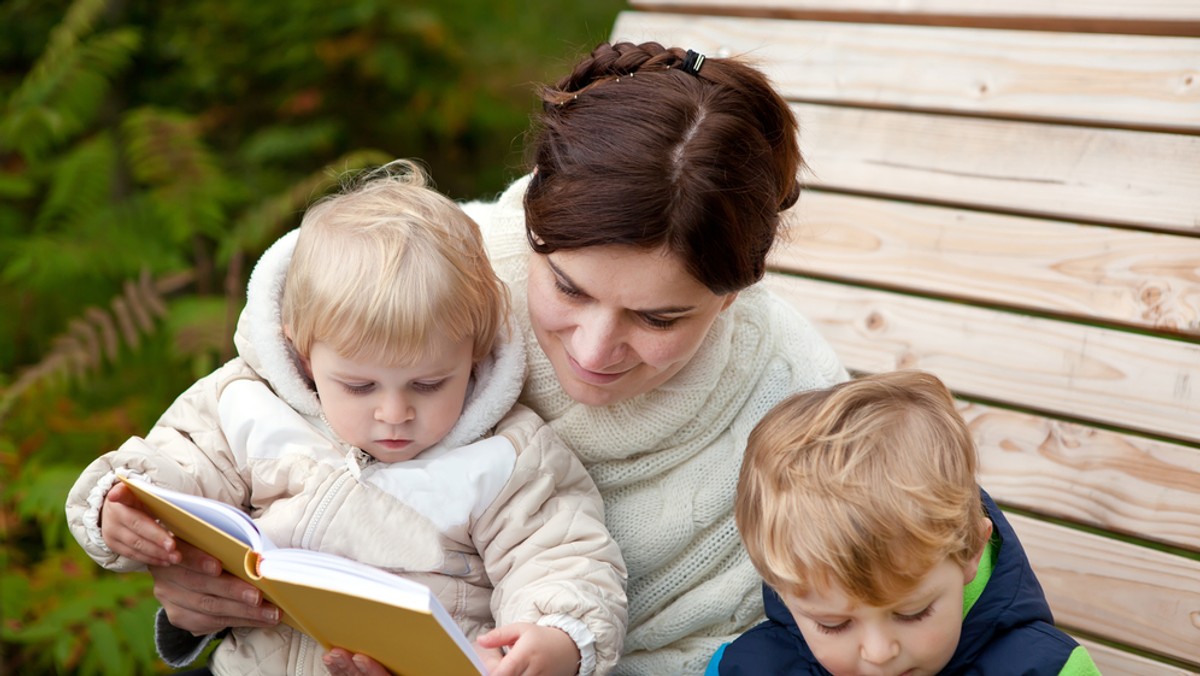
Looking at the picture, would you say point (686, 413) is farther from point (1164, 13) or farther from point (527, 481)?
point (1164, 13)

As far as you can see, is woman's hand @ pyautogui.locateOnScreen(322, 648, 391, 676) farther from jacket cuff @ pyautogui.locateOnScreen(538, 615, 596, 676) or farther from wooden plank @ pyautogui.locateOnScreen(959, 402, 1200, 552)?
wooden plank @ pyautogui.locateOnScreen(959, 402, 1200, 552)

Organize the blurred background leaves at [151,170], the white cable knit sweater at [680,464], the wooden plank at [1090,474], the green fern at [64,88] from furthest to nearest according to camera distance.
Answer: the green fern at [64,88] < the blurred background leaves at [151,170] < the wooden plank at [1090,474] < the white cable knit sweater at [680,464]

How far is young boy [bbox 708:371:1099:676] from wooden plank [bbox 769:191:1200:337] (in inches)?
29.1

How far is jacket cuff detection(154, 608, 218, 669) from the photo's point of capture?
2135mm

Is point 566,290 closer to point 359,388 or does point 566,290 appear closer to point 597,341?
point 597,341

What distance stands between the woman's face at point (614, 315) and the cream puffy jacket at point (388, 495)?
12 centimetres

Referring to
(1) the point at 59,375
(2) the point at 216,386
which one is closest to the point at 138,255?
(1) the point at 59,375

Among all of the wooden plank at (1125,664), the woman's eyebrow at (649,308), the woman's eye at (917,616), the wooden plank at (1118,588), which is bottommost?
the wooden plank at (1125,664)

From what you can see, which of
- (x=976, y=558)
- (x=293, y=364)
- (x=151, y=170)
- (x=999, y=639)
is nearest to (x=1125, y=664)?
(x=999, y=639)

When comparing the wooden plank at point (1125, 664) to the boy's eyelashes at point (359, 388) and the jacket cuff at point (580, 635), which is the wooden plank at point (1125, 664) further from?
the boy's eyelashes at point (359, 388)

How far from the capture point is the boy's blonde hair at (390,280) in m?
1.90

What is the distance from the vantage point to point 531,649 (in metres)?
1.84

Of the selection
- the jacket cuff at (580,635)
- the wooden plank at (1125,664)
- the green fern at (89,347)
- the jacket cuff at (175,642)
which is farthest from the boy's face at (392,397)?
the green fern at (89,347)

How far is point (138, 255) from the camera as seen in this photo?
4.07 m
